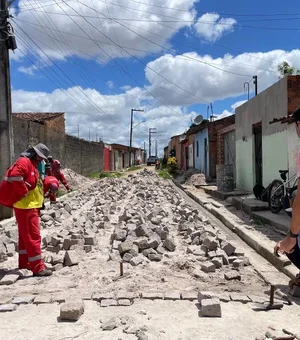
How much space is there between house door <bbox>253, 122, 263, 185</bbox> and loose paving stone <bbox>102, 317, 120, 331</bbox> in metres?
9.64

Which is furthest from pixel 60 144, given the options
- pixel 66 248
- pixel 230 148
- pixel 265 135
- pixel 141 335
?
pixel 141 335

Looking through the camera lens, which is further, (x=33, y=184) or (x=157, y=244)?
(x=157, y=244)

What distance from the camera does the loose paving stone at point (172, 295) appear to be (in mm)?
4078

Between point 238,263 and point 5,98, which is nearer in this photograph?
point 238,263

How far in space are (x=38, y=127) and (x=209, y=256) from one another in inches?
504

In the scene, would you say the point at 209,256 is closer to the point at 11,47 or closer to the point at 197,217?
the point at 197,217

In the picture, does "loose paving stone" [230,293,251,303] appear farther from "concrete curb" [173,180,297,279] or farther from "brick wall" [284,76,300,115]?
"brick wall" [284,76,300,115]

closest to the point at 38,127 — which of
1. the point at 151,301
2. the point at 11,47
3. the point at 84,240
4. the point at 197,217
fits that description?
the point at 11,47

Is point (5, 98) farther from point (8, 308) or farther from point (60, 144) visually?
point (60, 144)

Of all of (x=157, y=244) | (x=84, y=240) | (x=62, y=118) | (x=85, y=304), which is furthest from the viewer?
(x=62, y=118)

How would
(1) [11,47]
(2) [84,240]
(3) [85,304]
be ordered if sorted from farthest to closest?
(1) [11,47] < (2) [84,240] < (3) [85,304]

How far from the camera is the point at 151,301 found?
13.2 feet

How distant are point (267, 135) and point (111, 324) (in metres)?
8.75

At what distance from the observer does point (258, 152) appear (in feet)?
41.1
